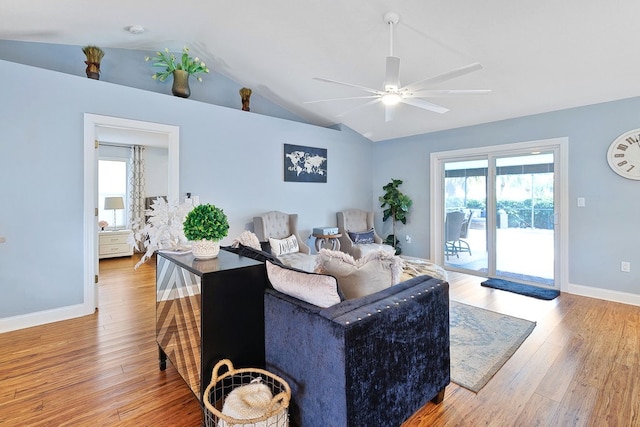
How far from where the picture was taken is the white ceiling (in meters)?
2.72

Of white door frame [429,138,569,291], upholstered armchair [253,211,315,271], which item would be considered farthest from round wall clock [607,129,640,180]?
upholstered armchair [253,211,315,271]

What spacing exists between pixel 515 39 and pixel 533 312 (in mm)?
2879

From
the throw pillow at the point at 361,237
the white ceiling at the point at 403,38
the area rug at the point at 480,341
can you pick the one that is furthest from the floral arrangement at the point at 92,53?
the area rug at the point at 480,341

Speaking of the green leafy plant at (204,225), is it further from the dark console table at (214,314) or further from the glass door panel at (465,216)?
the glass door panel at (465,216)

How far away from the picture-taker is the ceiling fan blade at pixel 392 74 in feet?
8.00

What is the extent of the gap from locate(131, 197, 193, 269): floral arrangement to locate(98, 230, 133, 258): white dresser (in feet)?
16.0

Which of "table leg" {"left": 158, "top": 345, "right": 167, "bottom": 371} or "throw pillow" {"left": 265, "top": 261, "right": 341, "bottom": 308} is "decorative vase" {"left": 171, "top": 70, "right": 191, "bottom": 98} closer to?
"table leg" {"left": 158, "top": 345, "right": 167, "bottom": 371}

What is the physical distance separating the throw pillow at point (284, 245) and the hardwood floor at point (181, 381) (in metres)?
1.67

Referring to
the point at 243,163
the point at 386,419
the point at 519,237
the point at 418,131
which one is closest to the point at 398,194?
the point at 418,131

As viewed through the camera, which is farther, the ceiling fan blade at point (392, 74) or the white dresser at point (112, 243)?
the white dresser at point (112, 243)

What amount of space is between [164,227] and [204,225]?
42cm

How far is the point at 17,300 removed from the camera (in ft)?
9.89

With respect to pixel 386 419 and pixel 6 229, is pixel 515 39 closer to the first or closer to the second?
pixel 386 419

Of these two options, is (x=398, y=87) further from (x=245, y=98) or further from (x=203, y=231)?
(x=245, y=98)
